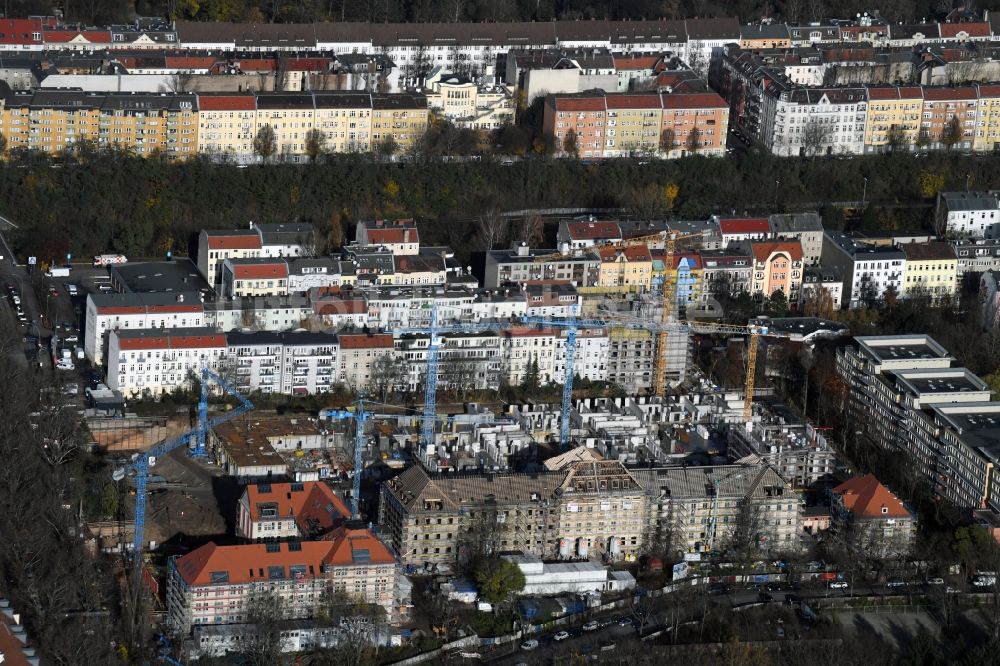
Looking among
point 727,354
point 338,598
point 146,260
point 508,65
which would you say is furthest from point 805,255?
point 338,598

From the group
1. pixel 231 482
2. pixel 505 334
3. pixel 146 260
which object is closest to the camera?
pixel 231 482

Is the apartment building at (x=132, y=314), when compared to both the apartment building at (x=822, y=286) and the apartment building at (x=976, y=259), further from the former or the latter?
the apartment building at (x=976, y=259)

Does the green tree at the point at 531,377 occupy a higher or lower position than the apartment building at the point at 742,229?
lower

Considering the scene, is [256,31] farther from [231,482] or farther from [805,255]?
[231,482]

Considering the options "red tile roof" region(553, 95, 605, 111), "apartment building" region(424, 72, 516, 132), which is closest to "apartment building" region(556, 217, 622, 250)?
"red tile roof" region(553, 95, 605, 111)

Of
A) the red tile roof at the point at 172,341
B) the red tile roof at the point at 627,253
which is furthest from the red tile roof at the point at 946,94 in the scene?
the red tile roof at the point at 172,341

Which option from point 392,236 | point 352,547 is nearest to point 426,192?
point 392,236
